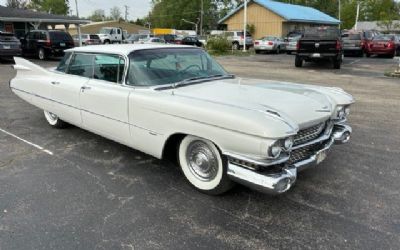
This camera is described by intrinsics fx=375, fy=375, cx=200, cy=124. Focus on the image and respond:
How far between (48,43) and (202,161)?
1943cm

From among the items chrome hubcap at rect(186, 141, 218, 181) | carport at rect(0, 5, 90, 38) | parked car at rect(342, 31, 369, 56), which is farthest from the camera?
carport at rect(0, 5, 90, 38)

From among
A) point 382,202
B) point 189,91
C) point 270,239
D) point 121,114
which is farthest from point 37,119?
point 382,202

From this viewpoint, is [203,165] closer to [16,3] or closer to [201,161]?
[201,161]

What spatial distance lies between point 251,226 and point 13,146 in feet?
13.3

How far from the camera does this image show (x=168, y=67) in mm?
4785

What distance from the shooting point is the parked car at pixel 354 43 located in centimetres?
2517

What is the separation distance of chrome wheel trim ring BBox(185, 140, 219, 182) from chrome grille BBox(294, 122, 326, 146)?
846 millimetres

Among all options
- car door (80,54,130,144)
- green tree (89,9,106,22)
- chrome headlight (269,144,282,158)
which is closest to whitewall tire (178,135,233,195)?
chrome headlight (269,144,282,158)

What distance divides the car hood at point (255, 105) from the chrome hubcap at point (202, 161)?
380mm

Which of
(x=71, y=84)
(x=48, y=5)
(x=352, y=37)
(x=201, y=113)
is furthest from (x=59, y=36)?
(x=48, y=5)

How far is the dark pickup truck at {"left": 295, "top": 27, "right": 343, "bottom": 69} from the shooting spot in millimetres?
17125

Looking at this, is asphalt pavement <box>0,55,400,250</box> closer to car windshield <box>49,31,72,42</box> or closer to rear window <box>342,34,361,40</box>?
car windshield <box>49,31,72,42</box>

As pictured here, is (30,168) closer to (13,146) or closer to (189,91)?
(13,146)

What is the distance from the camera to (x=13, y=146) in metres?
5.72
